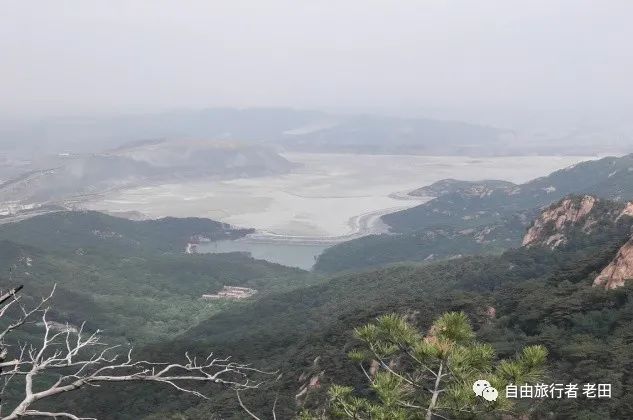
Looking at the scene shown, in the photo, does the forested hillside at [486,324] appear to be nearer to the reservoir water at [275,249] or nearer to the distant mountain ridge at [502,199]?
the reservoir water at [275,249]

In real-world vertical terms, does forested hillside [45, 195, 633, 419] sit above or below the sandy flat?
above

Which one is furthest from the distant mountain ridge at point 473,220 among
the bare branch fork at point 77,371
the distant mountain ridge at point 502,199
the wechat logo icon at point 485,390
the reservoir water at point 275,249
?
the bare branch fork at point 77,371

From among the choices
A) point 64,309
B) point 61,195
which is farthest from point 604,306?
point 61,195

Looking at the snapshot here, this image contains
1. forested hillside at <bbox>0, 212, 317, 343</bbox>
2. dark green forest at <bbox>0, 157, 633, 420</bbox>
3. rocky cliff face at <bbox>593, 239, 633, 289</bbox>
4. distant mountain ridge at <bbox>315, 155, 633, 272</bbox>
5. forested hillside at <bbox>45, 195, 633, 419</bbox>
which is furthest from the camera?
distant mountain ridge at <bbox>315, 155, 633, 272</bbox>

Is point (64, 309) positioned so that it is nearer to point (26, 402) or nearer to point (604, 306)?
point (604, 306)

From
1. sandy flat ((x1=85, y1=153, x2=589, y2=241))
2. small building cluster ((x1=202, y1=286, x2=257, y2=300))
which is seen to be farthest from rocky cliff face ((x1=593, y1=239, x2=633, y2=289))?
sandy flat ((x1=85, y1=153, x2=589, y2=241))

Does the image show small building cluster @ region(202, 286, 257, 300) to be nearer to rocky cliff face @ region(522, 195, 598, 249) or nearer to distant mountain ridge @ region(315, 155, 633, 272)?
distant mountain ridge @ region(315, 155, 633, 272)

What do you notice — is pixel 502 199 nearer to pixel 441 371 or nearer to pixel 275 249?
pixel 275 249

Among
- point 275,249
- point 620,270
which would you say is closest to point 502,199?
point 275,249
